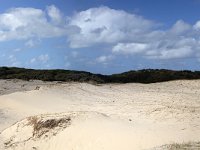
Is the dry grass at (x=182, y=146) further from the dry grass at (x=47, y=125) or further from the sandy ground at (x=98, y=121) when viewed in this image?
the dry grass at (x=47, y=125)

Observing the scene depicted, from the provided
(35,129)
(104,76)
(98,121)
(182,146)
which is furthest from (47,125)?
(104,76)

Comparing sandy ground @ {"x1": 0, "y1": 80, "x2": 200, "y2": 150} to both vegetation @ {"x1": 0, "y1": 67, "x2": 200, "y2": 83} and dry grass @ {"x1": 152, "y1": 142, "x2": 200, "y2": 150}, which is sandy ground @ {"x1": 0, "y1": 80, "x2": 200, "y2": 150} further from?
vegetation @ {"x1": 0, "y1": 67, "x2": 200, "y2": 83}

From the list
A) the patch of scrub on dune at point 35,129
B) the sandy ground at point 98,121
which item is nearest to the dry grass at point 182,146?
the sandy ground at point 98,121

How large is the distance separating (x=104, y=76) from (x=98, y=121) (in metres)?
26.6

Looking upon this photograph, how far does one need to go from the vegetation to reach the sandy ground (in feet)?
33.0

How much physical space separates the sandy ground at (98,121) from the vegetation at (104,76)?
10073 mm

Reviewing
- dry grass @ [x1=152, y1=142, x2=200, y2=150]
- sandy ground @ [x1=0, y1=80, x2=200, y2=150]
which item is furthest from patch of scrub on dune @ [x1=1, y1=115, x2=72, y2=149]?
dry grass @ [x1=152, y1=142, x2=200, y2=150]

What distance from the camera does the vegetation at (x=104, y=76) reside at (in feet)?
134

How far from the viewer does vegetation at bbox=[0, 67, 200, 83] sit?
4091 cm

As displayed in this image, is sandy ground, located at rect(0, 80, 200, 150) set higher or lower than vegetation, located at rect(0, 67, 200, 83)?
lower

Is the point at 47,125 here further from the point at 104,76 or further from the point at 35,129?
the point at 104,76

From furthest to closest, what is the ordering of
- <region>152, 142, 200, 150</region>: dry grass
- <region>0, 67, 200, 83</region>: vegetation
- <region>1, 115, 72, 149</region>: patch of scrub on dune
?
1. <region>0, 67, 200, 83</region>: vegetation
2. <region>1, 115, 72, 149</region>: patch of scrub on dune
3. <region>152, 142, 200, 150</region>: dry grass

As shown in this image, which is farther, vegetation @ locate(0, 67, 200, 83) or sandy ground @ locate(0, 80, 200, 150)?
vegetation @ locate(0, 67, 200, 83)

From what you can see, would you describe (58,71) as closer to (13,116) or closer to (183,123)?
(13,116)
